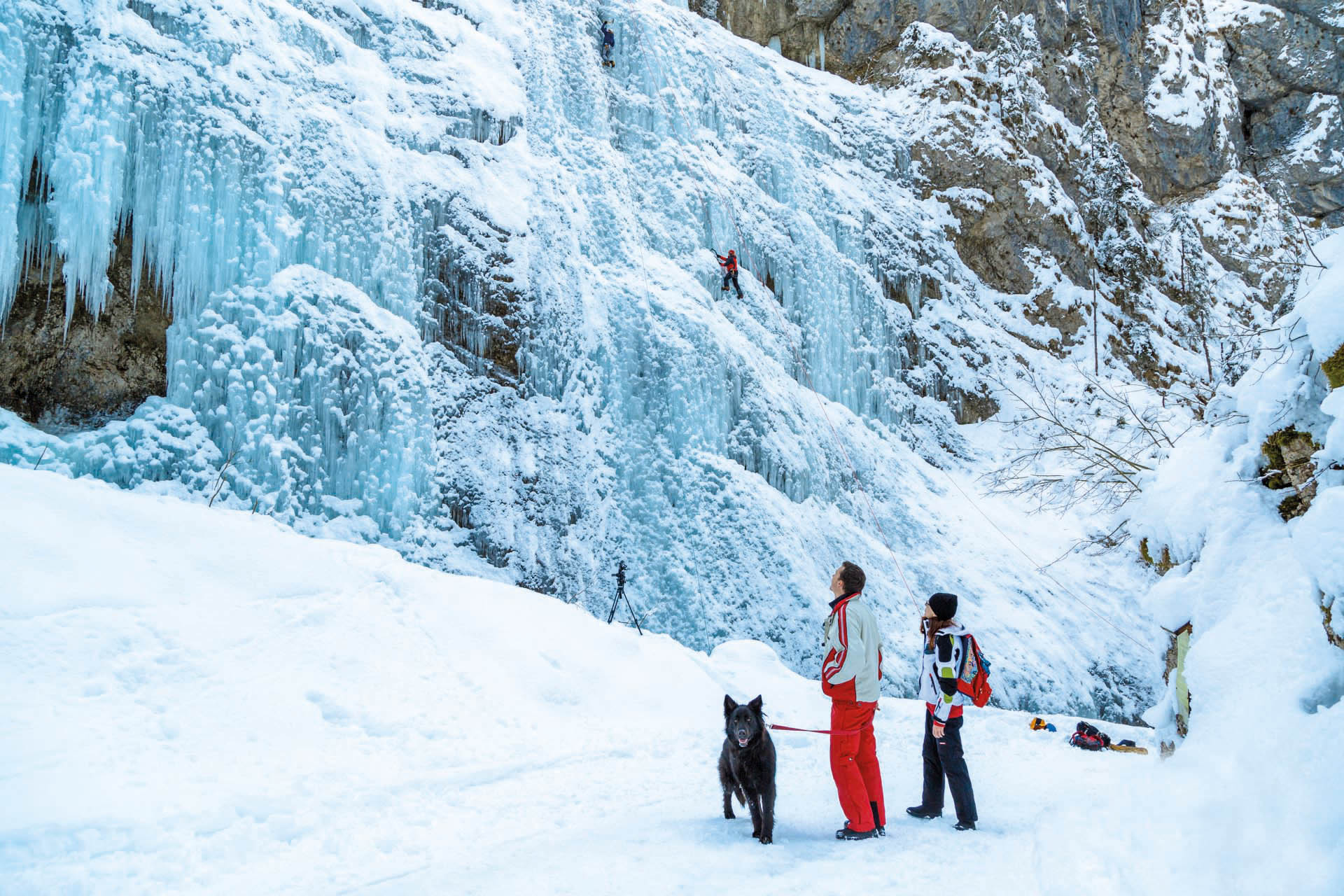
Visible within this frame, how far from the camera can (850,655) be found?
154 inches

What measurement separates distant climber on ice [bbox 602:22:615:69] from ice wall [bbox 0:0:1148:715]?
0.21 meters

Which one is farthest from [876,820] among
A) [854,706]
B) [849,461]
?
[849,461]

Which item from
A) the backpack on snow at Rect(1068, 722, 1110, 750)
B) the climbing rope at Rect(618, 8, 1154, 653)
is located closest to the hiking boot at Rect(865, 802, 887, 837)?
the backpack on snow at Rect(1068, 722, 1110, 750)

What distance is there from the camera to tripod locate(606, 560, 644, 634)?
1048 centimetres

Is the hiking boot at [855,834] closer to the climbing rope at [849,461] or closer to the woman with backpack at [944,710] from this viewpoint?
the woman with backpack at [944,710]

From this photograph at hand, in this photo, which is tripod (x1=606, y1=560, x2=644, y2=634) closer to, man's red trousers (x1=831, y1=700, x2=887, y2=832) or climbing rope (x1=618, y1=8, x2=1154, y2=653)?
climbing rope (x1=618, y1=8, x2=1154, y2=653)

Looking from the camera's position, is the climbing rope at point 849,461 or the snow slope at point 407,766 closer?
the snow slope at point 407,766

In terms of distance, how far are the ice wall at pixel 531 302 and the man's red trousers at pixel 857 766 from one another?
273 inches

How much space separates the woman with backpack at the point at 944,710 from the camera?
4.07 meters

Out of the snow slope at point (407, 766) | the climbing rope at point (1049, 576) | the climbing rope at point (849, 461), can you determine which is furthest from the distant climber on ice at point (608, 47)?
the snow slope at point (407, 766)

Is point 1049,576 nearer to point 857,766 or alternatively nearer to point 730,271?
point 730,271

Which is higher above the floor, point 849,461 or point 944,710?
point 849,461

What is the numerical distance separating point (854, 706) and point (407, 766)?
2.42 m

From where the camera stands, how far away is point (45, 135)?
841cm
